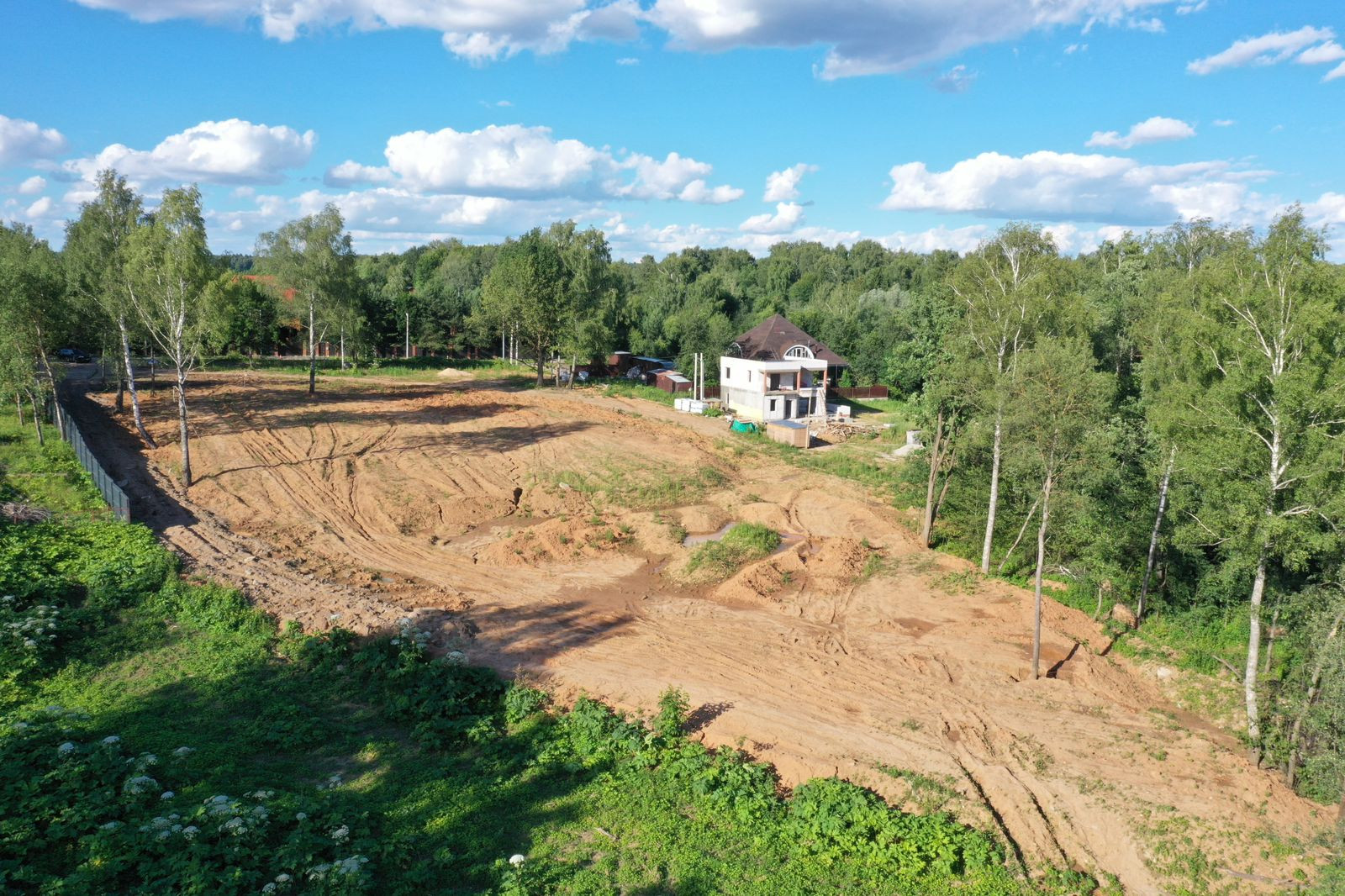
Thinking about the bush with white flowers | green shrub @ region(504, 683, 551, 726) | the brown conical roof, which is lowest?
green shrub @ region(504, 683, 551, 726)

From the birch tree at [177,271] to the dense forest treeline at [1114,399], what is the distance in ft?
0.27

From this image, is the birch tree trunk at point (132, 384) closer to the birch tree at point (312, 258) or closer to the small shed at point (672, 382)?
the birch tree at point (312, 258)

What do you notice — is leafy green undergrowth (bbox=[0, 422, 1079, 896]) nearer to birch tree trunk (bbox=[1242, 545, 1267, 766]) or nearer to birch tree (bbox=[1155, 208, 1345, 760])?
birch tree trunk (bbox=[1242, 545, 1267, 766])

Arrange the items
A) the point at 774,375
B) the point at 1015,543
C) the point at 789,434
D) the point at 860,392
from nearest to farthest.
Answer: the point at 1015,543
the point at 789,434
the point at 774,375
the point at 860,392

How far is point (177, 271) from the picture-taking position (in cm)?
2947

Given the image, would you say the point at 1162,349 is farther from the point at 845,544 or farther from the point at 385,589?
the point at 385,589

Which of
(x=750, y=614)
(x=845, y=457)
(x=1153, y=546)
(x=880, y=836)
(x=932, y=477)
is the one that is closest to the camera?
(x=880, y=836)

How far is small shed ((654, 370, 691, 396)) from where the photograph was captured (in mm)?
61312

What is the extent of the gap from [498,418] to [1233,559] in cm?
3802

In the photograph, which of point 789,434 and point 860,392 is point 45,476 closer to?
point 789,434

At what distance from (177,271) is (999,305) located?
97.8 ft

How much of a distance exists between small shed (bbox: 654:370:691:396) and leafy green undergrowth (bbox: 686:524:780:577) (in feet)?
108

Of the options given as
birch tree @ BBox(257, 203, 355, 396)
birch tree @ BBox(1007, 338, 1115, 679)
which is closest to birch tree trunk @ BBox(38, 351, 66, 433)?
birch tree @ BBox(257, 203, 355, 396)

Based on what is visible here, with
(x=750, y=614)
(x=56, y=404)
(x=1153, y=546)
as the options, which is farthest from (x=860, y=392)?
(x=56, y=404)
